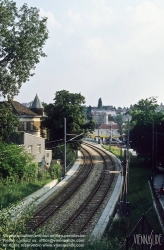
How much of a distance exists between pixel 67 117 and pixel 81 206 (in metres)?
25.4

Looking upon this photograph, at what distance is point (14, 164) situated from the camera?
32.9 m

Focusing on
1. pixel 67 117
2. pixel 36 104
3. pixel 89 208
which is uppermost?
pixel 36 104

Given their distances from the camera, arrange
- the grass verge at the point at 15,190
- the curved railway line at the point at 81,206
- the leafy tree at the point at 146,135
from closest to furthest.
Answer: the curved railway line at the point at 81,206 < the grass verge at the point at 15,190 < the leafy tree at the point at 146,135

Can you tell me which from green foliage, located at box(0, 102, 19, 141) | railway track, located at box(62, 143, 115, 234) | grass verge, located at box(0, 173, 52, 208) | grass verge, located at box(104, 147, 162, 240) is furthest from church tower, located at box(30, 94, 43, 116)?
green foliage, located at box(0, 102, 19, 141)

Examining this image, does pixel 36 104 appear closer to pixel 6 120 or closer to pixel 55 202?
pixel 6 120

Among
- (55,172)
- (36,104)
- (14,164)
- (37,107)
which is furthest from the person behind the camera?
(36,104)

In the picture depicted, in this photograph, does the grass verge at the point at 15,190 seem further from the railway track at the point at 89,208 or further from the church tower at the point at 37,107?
the church tower at the point at 37,107

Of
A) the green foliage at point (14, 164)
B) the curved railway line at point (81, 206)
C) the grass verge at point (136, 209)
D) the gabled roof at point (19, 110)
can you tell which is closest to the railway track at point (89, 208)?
the curved railway line at point (81, 206)

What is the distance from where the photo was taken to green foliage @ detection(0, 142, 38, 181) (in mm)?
31927

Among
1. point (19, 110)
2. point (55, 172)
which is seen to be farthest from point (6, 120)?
point (19, 110)

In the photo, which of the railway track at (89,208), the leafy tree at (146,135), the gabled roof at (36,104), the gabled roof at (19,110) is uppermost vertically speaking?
the gabled roof at (36,104)

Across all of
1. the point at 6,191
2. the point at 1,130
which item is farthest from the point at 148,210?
the point at 1,130

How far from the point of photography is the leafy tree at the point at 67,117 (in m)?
51.1

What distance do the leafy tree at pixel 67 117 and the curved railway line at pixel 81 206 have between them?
8.82 m
